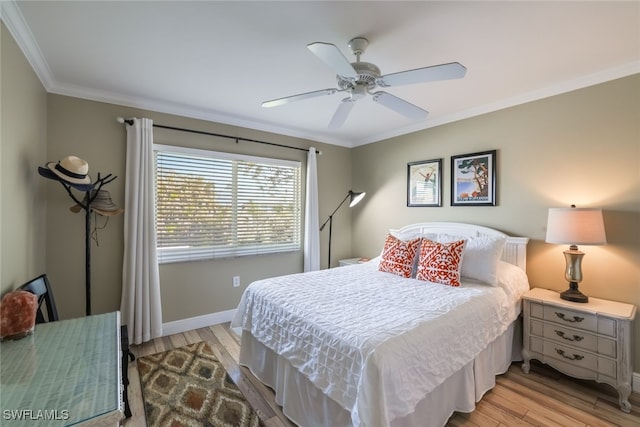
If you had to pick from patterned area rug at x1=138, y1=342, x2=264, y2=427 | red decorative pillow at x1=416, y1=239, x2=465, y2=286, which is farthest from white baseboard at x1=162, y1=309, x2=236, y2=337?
red decorative pillow at x1=416, y1=239, x2=465, y2=286

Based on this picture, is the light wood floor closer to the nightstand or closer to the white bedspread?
the nightstand

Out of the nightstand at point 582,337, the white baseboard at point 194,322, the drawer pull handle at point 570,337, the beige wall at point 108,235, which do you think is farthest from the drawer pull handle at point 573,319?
the white baseboard at point 194,322

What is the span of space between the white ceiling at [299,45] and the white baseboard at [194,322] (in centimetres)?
236

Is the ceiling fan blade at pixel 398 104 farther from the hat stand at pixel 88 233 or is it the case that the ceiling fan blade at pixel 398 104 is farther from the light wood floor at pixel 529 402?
the hat stand at pixel 88 233

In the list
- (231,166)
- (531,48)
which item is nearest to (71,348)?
(231,166)

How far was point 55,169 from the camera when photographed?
83.5 inches

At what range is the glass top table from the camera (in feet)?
2.86

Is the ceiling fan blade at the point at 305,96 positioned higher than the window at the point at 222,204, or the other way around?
the ceiling fan blade at the point at 305,96

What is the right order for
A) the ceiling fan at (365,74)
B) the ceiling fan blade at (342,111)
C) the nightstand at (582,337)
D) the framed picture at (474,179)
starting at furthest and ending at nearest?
the framed picture at (474,179), the ceiling fan blade at (342,111), the nightstand at (582,337), the ceiling fan at (365,74)

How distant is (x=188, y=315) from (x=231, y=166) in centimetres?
180

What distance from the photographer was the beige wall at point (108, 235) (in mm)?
2518

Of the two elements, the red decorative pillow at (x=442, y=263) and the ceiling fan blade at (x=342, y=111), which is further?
the red decorative pillow at (x=442, y=263)

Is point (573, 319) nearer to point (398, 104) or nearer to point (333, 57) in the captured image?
point (398, 104)

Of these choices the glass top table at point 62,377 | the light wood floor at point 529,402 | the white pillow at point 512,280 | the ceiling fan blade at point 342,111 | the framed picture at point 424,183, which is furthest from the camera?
the framed picture at point 424,183
